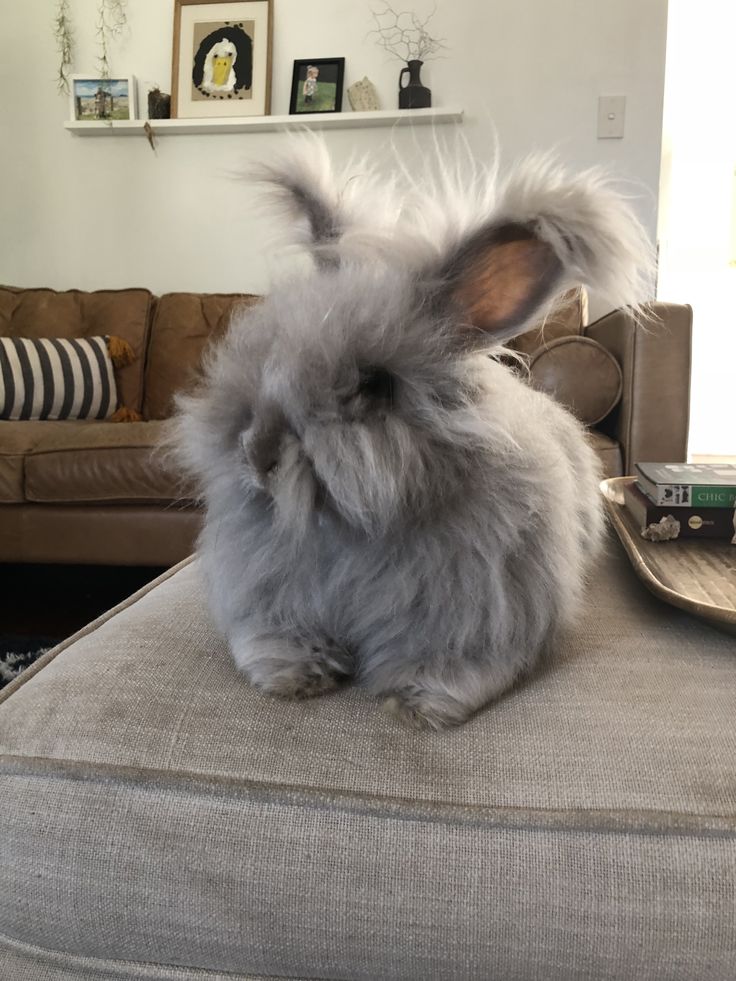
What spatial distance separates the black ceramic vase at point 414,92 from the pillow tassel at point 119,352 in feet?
4.92

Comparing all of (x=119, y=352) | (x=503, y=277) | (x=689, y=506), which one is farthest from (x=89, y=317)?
(x=503, y=277)

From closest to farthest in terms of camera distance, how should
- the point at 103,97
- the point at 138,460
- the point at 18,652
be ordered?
the point at 18,652
the point at 138,460
the point at 103,97

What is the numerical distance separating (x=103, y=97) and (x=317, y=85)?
977 mm

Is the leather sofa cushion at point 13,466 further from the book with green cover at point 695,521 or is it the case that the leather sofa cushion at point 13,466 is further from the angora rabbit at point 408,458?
the book with green cover at point 695,521

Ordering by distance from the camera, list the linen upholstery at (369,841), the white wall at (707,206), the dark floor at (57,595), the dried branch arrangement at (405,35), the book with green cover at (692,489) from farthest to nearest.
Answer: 1. the white wall at (707,206)
2. the dried branch arrangement at (405,35)
3. the dark floor at (57,595)
4. the book with green cover at (692,489)
5. the linen upholstery at (369,841)

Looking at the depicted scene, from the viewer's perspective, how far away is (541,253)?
72cm

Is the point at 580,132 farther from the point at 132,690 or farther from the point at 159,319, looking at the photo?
the point at 132,690

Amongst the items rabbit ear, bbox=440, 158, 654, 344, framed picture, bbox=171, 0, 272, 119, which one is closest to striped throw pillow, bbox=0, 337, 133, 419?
framed picture, bbox=171, 0, 272, 119

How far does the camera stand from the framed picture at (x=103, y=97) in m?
3.48

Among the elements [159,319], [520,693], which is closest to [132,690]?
[520,693]

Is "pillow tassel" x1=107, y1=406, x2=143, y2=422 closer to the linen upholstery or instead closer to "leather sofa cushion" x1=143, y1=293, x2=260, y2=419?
"leather sofa cushion" x1=143, y1=293, x2=260, y2=419

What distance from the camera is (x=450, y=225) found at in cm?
79

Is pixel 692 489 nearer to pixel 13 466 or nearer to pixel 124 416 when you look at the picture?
pixel 13 466

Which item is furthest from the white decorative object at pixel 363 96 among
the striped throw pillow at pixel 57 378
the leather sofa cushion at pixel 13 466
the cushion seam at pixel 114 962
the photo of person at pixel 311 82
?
the cushion seam at pixel 114 962
